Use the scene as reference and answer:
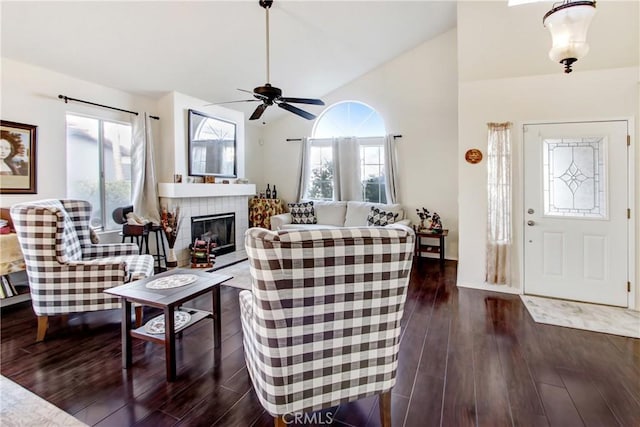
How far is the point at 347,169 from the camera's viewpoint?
6062 mm

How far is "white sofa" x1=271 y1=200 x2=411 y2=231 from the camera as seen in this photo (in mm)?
5568

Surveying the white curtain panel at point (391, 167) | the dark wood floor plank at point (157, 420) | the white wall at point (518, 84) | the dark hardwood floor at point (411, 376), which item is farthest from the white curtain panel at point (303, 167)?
the dark wood floor plank at point (157, 420)

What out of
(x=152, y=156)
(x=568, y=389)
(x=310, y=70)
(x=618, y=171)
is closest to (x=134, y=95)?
(x=152, y=156)

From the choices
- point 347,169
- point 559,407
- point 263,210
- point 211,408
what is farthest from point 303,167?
point 559,407

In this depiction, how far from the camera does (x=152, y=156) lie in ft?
15.0

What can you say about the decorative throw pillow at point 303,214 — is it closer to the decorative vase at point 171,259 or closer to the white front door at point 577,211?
the decorative vase at point 171,259

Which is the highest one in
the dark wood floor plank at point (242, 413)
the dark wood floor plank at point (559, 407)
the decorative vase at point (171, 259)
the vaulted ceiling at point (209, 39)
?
the vaulted ceiling at point (209, 39)

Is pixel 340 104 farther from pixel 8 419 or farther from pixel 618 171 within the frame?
pixel 8 419

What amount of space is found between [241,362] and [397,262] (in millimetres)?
1509

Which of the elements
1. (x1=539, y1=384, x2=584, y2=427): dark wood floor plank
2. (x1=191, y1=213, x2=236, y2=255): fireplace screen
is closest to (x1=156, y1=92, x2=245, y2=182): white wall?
(x1=191, y1=213, x2=236, y2=255): fireplace screen

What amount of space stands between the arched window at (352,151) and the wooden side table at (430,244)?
104 centimetres

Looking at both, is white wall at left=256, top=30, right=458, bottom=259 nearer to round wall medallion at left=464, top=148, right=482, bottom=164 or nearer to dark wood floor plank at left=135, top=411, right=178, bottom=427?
round wall medallion at left=464, top=148, right=482, bottom=164

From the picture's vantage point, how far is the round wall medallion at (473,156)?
12.5ft

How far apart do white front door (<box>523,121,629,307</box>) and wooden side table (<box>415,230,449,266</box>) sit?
4.49 ft
